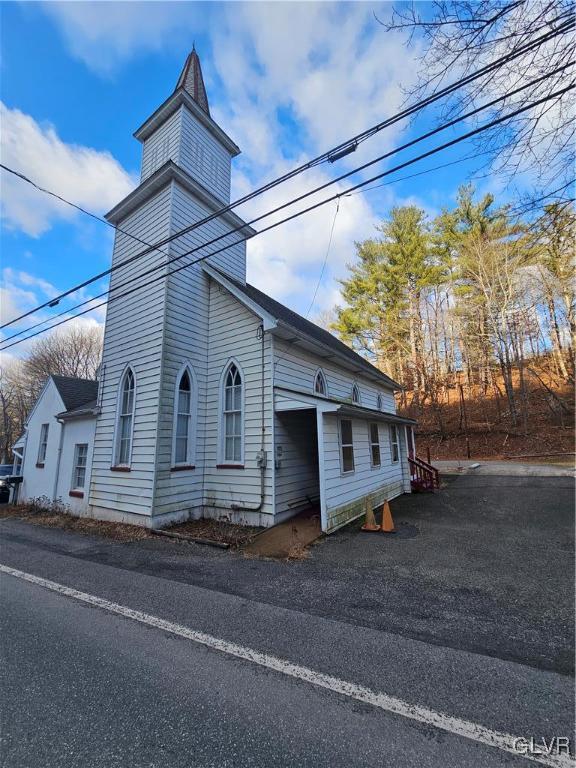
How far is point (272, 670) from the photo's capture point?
2902 millimetres

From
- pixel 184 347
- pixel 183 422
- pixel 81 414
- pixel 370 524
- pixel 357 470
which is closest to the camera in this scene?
pixel 370 524

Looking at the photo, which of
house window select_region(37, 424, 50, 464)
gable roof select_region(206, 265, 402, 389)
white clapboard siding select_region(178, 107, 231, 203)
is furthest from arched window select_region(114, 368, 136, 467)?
white clapboard siding select_region(178, 107, 231, 203)

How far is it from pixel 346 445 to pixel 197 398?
170 inches

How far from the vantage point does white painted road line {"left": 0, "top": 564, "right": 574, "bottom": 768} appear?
217cm

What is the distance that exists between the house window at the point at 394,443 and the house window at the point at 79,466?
35.2 ft

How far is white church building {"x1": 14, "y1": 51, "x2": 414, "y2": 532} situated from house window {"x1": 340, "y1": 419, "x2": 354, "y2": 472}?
0.03 m

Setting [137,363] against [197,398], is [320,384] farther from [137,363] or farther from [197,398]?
[137,363]

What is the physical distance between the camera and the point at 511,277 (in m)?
22.2

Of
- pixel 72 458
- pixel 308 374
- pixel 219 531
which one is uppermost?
pixel 308 374

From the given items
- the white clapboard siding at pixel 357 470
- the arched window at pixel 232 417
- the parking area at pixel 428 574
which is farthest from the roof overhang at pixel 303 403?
the parking area at pixel 428 574

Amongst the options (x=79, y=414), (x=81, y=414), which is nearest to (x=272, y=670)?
(x=81, y=414)

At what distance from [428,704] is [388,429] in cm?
1082

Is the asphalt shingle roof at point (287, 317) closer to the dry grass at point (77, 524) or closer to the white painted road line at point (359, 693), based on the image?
the dry grass at point (77, 524)

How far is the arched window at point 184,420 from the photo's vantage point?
8.77 meters
